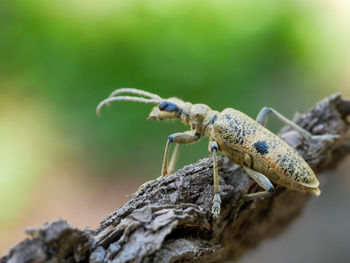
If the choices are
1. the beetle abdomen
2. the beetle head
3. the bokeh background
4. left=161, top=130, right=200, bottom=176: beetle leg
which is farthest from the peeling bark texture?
the bokeh background

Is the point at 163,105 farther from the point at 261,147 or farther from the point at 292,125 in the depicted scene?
the point at 292,125

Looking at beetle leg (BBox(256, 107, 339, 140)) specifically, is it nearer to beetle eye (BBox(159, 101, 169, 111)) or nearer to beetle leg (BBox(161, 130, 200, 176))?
beetle leg (BBox(161, 130, 200, 176))

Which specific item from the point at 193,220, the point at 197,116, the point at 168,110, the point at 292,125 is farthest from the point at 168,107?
the point at 193,220

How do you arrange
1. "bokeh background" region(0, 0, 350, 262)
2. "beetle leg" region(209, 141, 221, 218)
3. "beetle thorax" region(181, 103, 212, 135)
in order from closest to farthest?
1. "beetle leg" region(209, 141, 221, 218)
2. "beetle thorax" region(181, 103, 212, 135)
3. "bokeh background" region(0, 0, 350, 262)

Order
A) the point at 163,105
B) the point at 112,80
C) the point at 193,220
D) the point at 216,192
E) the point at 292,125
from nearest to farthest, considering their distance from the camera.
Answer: the point at 193,220 → the point at 216,192 → the point at 163,105 → the point at 292,125 → the point at 112,80

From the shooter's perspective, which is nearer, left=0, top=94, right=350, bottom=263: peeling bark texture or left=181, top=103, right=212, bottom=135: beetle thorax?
left=0, top=94, right=350, bottom=263: peeling bark texture

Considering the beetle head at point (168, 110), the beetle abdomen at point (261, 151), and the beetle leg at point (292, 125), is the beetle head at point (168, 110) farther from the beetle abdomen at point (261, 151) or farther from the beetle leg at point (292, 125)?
the beetle leg at point (292, 125)
